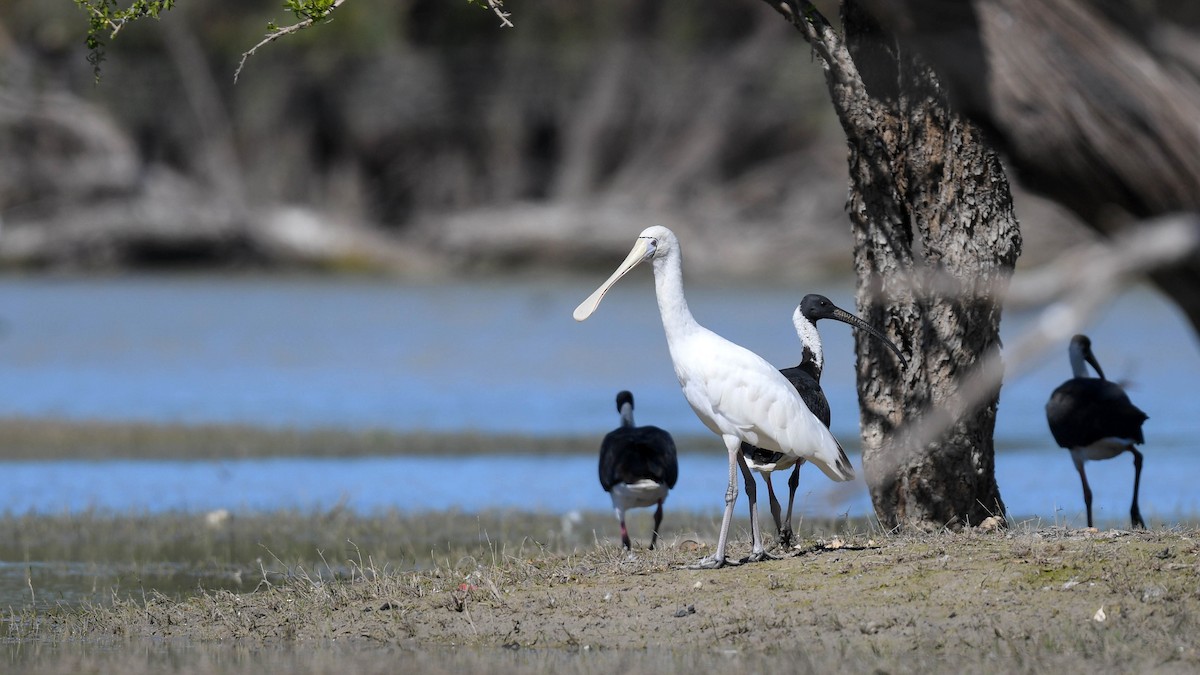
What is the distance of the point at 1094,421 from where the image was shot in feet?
34.0

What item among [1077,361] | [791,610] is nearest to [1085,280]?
[791,610]

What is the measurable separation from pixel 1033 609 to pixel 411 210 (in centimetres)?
4026

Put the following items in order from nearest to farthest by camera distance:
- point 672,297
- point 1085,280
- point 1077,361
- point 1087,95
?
1. point 1085,280
2. point 1087,95
3. point 672,297
4. point 1077,361

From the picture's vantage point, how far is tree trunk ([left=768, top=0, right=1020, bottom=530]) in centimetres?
894

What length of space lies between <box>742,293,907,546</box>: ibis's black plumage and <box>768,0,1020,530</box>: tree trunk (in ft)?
0.67

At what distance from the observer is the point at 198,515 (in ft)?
40.4

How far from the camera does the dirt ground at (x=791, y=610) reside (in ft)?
22.8

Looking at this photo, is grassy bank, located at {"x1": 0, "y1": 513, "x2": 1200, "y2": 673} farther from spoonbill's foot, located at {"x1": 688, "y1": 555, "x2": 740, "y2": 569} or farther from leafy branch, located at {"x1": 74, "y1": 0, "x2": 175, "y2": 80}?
leafy branch, located at {"x1": 74, "y1": 0, "x2": 175, "y2": 80}

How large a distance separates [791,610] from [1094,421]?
11.2 feet

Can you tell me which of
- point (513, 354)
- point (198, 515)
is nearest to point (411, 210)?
point (513, 354)

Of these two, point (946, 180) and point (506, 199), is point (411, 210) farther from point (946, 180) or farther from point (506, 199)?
point (946, 180)

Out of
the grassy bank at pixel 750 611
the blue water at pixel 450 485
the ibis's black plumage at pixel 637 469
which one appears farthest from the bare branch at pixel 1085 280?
the blue water at pixel 450 485

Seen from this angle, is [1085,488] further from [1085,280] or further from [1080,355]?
[1085,280]

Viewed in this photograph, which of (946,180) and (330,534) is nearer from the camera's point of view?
(946,180)
